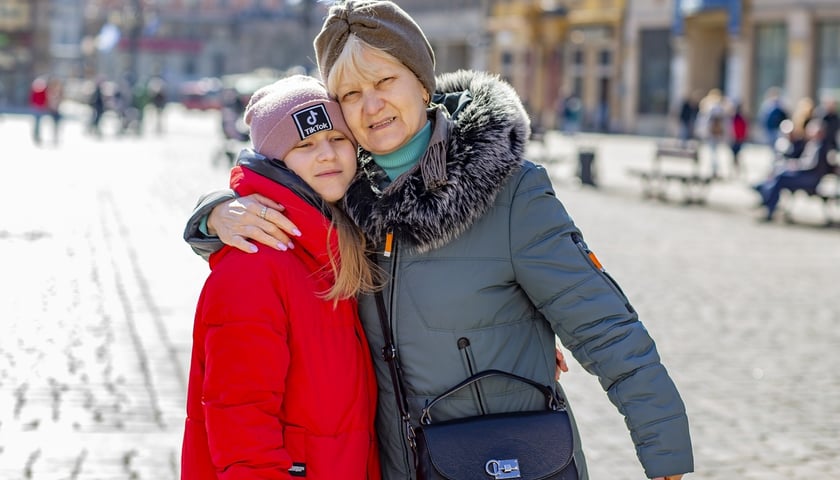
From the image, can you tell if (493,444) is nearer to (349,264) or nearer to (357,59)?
(349,264)

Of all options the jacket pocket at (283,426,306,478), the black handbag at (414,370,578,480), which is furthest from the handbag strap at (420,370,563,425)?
the jacket pocket at (283,426,306,478)

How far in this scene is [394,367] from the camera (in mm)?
2941

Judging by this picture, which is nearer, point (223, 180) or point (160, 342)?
point (160, 342)

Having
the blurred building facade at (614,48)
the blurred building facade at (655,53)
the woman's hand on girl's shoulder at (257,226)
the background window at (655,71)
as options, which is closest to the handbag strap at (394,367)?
the woman's hand on girl's shoulder at (257,226)

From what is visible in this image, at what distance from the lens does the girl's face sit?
2.99 meters

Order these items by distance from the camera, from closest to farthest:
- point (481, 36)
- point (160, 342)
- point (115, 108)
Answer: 1. point (160, 342)
2. point (115, 108)
3. point (481, 36)

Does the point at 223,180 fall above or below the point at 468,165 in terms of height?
below

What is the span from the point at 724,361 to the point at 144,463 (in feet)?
13.5

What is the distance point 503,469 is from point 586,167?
70.1 feet

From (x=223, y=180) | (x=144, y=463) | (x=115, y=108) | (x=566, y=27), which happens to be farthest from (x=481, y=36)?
(x=144, y=463)

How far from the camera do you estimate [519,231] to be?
9.64 ft

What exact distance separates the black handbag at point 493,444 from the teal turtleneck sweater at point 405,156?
47 cm

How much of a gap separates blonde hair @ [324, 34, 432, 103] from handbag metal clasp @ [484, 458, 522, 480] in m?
0.91

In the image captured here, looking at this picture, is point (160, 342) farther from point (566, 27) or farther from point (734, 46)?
point (566, 27)
